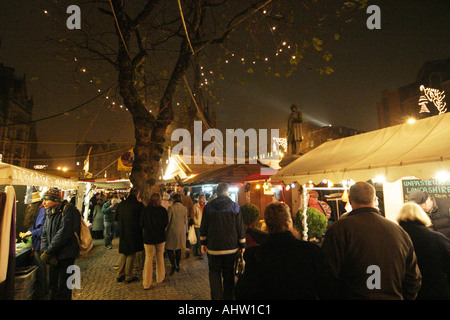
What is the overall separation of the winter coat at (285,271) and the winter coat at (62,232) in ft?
12.2

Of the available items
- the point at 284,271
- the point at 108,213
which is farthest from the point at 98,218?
the point at 284,271

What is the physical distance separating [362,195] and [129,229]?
525cm

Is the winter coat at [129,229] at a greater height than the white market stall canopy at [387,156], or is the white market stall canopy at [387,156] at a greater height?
the white market stall canopy at [387,156]

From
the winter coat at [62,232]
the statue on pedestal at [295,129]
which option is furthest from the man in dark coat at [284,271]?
the statue on pedestal at [295,129]

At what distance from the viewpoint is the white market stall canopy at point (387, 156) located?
313 centimetres

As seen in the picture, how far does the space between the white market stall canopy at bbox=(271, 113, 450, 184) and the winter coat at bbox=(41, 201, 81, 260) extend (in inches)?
176

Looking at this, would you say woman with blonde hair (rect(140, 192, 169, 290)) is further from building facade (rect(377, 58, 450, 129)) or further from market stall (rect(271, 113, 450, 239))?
building facade (rect(377, 58, 450, 129))

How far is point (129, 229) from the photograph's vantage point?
5.83 m

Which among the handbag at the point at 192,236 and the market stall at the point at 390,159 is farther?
the handbag at the point at 192,236

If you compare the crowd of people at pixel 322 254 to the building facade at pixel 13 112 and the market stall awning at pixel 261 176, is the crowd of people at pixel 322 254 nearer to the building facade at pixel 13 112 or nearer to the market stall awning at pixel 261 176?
the market stall awning at pixel 261 176

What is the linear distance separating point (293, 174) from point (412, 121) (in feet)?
8.14
